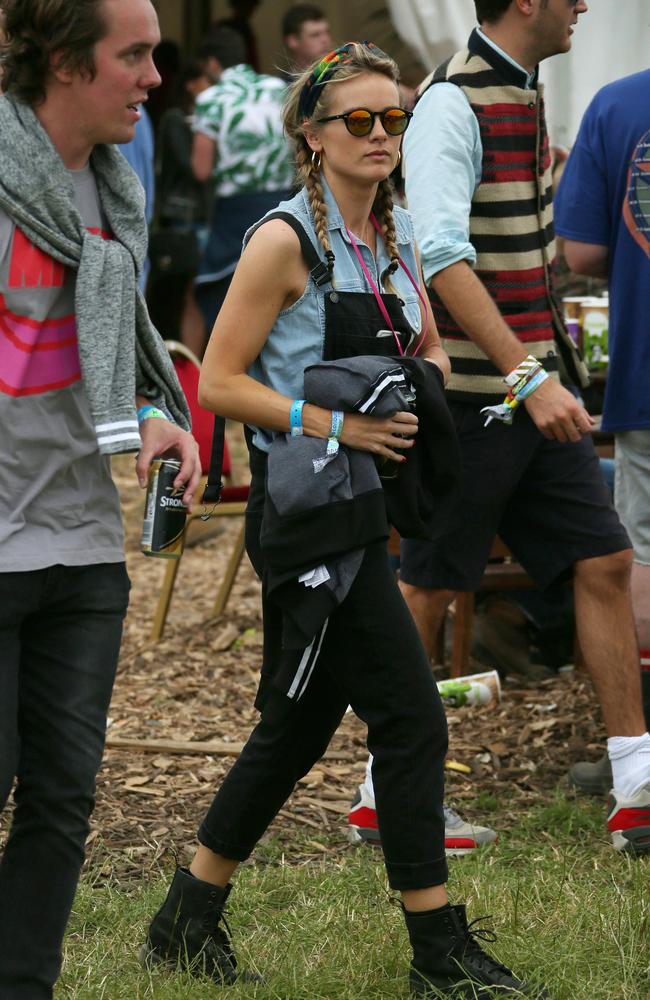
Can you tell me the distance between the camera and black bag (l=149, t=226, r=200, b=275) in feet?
34.9

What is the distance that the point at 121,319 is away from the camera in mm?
2824

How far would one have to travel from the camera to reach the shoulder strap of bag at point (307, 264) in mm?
3234

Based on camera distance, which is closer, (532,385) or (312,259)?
(312,259)

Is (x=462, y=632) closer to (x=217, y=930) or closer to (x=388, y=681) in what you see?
(x=217, y=930)

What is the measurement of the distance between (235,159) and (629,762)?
20.1ft

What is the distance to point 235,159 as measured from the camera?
31.5 ft

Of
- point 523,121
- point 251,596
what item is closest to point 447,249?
point 523,121

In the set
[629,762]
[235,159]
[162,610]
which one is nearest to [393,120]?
[629,762]

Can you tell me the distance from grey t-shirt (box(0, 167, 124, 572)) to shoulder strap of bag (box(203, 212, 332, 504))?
431 mm

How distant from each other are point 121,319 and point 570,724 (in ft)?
10.3

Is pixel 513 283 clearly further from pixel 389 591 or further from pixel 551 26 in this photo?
pixel 389 591

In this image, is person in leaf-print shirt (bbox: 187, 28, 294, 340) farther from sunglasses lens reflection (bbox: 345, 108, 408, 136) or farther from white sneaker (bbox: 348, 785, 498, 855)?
sunglasses lens reflection (bbox: 345, 108, 408, 136)

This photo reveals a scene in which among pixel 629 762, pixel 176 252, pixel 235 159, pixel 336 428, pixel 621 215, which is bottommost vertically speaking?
pixel 629 762

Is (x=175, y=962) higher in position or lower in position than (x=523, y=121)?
lower
